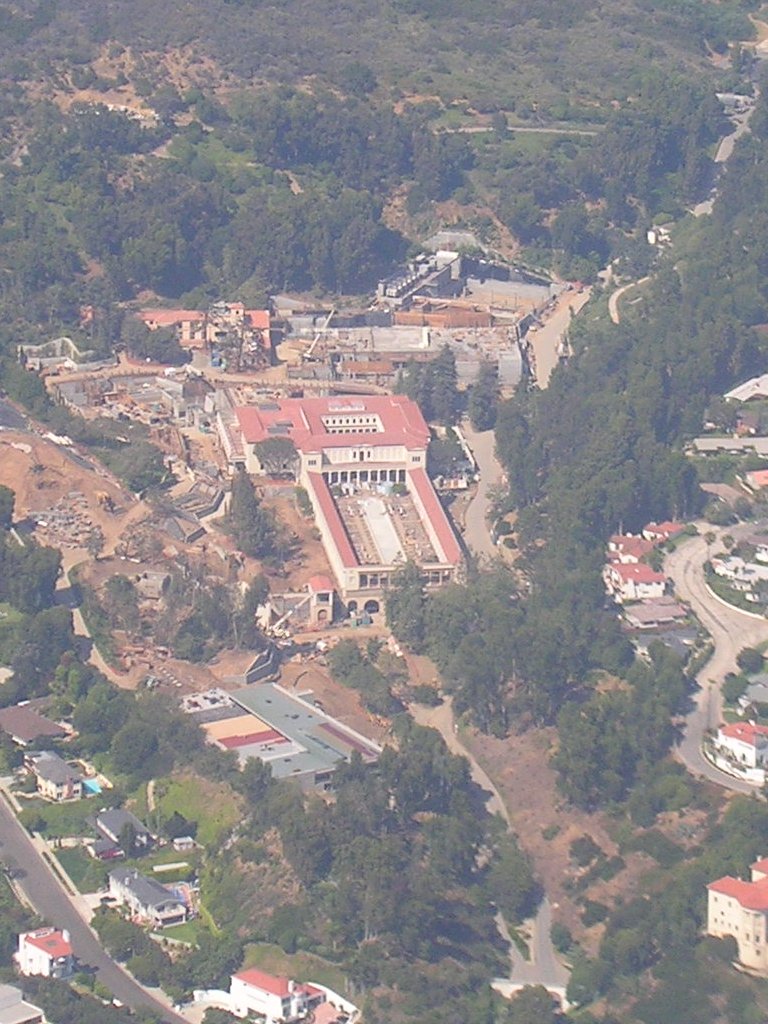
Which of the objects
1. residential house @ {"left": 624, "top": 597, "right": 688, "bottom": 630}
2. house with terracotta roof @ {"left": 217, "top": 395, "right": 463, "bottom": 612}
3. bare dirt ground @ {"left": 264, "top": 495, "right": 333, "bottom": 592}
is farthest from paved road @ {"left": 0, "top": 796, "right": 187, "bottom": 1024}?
residential house @ {"left": 624, "top": 597, "right": 688, "bottom": 630}

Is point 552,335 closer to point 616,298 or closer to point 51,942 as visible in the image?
point 616,298

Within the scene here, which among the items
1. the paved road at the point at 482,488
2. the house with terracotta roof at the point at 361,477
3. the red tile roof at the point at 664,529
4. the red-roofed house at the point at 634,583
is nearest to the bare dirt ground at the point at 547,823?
the red-roofed house at the point at 634,583

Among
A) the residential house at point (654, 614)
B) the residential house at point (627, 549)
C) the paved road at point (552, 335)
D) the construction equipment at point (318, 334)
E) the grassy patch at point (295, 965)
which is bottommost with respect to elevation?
the paved road at point (552, 335)

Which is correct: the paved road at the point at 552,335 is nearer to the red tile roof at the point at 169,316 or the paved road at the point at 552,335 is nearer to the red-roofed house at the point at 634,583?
the red tile roof at the point at 169,316

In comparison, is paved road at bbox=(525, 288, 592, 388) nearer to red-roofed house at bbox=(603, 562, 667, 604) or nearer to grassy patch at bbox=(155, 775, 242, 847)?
red-roofed house at bbox=(603, 562, 667, 604)

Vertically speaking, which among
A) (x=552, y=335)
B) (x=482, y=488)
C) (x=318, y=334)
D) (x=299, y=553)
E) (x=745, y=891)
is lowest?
(x=552, y=335)

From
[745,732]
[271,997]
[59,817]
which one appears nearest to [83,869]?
[59,817]
